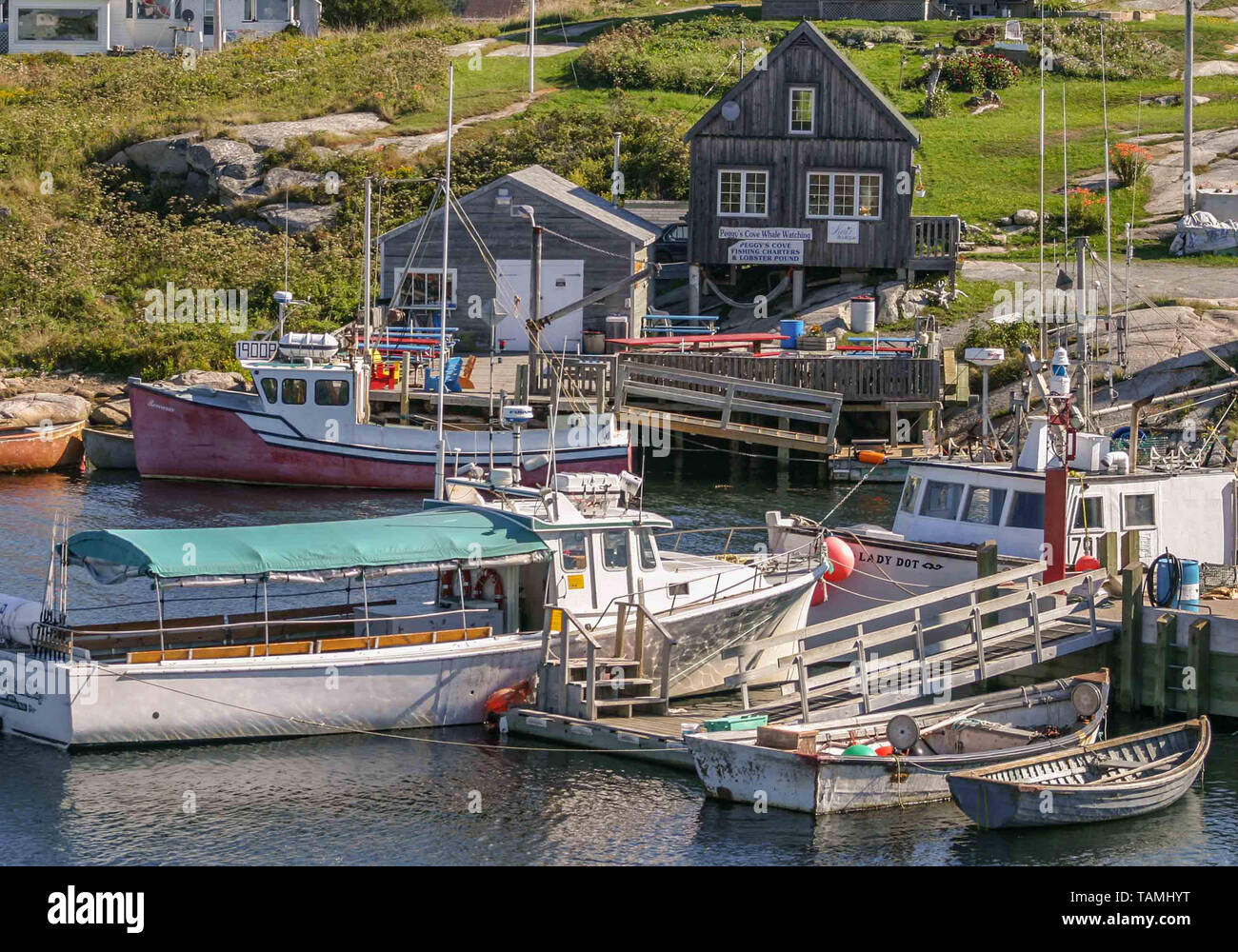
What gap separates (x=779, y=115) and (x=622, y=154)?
11.6 meters

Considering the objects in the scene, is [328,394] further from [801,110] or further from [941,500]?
[941,500]

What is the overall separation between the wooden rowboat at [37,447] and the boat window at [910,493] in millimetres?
24062

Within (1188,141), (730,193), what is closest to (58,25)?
(730,193)

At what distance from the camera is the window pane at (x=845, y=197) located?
5131 centimetres

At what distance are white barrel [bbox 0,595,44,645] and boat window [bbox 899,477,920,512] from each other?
534 inches

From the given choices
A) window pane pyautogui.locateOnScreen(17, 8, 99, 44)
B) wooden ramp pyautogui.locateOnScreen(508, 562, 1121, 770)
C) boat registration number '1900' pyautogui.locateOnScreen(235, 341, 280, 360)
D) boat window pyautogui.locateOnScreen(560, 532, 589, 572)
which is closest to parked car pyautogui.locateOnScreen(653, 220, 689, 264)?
boat registration number '1900' pyautogui.locateOnScreen(235, 341, 280, 360)

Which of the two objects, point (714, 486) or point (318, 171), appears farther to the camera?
point (318, 171)

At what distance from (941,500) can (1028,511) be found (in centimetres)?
152

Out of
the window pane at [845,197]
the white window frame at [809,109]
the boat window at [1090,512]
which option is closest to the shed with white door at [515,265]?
the white window frame at [809,109]
